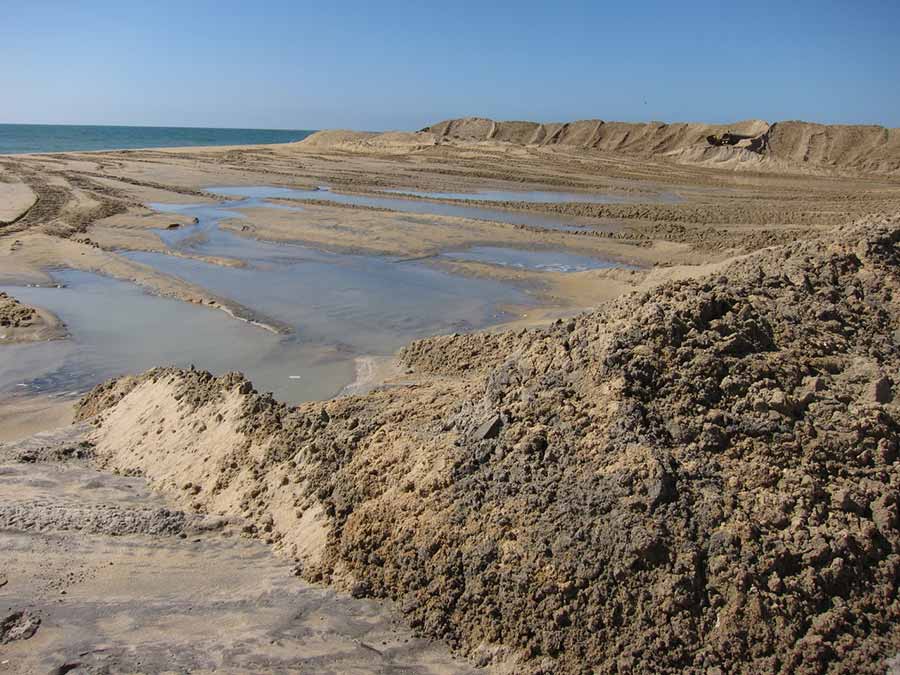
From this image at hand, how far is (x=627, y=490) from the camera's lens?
3.93m

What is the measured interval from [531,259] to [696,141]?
102 ft

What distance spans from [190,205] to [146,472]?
66.1ft

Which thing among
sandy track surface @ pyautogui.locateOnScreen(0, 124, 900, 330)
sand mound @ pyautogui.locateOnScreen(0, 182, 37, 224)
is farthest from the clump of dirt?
sand mound @ pyautogui.locateOnScreen(0, 182, 37, 224)

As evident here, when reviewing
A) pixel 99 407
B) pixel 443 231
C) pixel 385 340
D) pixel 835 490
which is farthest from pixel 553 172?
pixel 835 490

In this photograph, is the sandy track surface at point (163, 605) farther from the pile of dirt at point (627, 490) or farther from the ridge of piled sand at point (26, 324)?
the ridge of piled sand at point (26, 324)

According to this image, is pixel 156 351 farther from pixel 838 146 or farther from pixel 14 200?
pixel 838 146

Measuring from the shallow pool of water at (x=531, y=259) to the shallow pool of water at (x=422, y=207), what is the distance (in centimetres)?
331

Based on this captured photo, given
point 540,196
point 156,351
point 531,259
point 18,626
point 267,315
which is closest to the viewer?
point 18,626

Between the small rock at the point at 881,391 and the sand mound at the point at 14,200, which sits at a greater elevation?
the sand mound at the point at 14,200

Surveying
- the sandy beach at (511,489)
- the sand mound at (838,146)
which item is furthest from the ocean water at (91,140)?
the sandy beach at (511,489)

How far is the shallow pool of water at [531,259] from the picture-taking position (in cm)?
1542

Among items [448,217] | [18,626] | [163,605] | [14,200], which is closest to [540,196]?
[448,217]

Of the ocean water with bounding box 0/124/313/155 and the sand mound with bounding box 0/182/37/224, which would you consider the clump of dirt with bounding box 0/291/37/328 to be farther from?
the ocean water with bounding box 0/124/313/155

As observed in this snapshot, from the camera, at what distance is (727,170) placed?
37.1 meters
